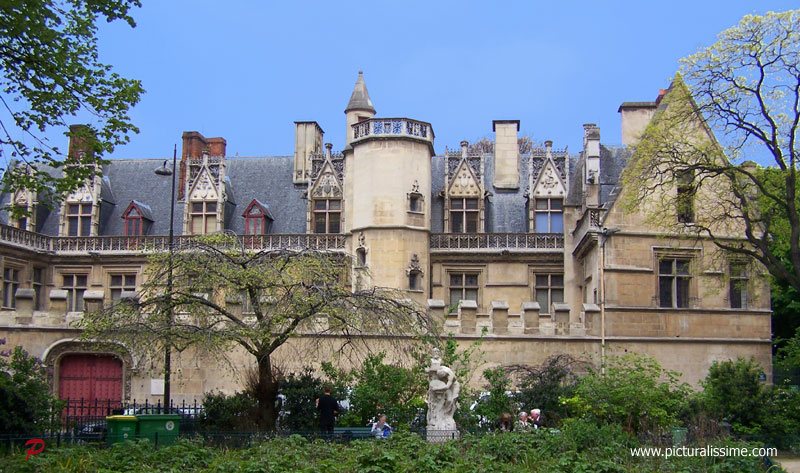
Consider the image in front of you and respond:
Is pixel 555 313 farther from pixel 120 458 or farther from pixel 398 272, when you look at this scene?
pixel 120 458

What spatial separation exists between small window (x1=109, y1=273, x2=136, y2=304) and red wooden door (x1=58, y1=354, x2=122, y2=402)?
6.16 m

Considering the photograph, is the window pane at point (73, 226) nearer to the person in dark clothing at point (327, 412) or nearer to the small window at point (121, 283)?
the small window at point (121, 283)

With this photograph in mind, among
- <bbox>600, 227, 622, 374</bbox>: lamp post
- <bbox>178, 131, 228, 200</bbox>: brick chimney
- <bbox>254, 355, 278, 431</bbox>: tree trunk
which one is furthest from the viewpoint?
<bbox>178, 131, 228, 200</bbox>: brick chimney

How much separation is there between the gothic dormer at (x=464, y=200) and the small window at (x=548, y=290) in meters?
2.85

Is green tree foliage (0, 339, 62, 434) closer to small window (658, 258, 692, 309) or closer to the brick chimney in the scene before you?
small window (658, 258, 692, 309)

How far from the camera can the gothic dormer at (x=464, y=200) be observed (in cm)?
3188

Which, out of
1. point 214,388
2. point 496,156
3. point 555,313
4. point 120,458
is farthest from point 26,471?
point 496,156

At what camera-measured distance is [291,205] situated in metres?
33.8

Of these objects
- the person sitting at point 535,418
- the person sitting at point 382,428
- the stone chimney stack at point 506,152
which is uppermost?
the stone chimney stack at point 506,152

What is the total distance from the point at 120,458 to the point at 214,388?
11.3 metres

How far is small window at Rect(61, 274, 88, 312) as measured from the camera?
106 feet

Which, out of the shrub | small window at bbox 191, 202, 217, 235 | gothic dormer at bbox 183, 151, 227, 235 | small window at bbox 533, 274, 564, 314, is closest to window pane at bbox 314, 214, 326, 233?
gothic dormer at bbox 183, 151, 227, 235

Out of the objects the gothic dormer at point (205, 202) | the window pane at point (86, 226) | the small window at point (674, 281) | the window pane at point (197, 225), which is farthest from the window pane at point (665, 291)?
the window pane at point (86, 226)

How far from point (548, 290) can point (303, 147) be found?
11.4 m
